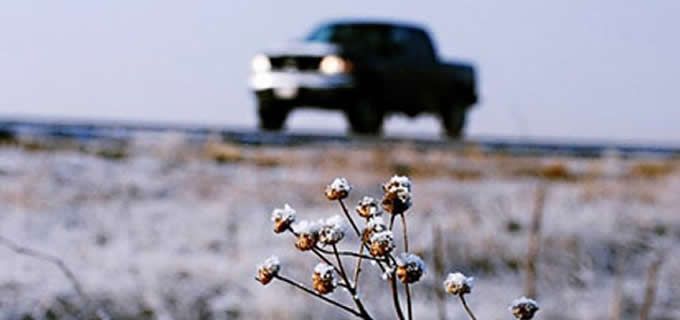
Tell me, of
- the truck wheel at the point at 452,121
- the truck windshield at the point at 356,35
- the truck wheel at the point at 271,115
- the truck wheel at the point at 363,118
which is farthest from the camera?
the truck wheel at the point at 452,121

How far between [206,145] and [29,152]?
172cm

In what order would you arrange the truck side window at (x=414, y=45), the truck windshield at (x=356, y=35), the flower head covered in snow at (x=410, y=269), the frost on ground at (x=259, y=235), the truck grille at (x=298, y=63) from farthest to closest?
1. the truck side window at (x=414, y=45)
2. the truck windshield at (x=356, y=35)
3. the truck grille at (x=298, y=63)
4. the frost on ground at (x=259, y=235)
5. the flower head covered in snow at (x=410, y=269)

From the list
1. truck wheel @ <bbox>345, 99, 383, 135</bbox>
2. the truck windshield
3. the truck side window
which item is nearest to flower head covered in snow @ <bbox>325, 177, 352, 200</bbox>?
truck wheel @ <bbox>345, 99, 383, 135</bbox>

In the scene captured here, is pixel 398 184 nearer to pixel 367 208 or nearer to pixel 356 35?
pixel 367 208

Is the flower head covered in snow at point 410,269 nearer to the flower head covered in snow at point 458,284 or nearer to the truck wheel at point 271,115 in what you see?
the flower head covered in snow at point 458,284

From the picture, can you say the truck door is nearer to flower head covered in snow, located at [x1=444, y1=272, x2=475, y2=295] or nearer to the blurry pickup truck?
the blurry pickup truck

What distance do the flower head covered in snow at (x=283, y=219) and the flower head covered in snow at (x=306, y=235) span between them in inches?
0.5

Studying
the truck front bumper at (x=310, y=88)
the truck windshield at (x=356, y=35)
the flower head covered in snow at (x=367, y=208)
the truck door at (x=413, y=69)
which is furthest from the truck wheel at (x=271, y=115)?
the flower head covered in snow at (x=367, y=208)

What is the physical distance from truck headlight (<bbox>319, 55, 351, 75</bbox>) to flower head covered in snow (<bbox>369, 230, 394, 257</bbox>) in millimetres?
13925

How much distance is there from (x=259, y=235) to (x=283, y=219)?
3.75 metres

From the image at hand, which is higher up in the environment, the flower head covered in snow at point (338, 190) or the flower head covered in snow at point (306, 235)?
the flower head covered in snow at point (338, 190)

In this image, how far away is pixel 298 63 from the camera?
15.1 m

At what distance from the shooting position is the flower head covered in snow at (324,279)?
36.7 inches

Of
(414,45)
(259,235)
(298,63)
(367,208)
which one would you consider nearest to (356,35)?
(414,45)
